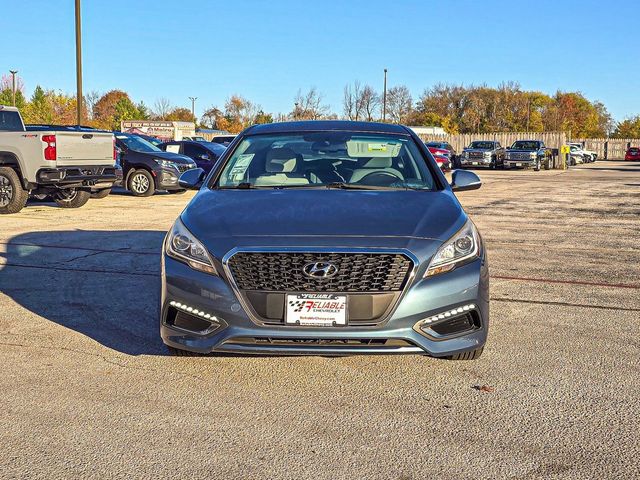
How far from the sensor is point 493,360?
14.9ft

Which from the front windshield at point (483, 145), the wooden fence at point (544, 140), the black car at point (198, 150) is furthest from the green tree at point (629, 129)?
the black car at point (198, 150)

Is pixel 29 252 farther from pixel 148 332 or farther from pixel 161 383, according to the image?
pixel 161 383

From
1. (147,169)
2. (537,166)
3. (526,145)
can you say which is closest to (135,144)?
(147,169)

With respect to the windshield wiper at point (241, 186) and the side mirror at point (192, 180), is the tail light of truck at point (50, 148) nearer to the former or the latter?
the side mirror at point (192, 180)

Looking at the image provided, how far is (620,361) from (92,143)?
11.2m

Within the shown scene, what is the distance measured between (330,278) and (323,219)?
501 millimetres

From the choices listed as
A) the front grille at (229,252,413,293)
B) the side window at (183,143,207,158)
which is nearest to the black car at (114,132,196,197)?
the side window at (183,143,207,158)

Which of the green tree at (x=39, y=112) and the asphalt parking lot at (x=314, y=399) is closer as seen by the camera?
the asphalt parking lot at (x=314, y=399)

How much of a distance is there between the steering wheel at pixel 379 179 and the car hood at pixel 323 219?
0.25m

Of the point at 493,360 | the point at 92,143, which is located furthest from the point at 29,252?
the point at 493,360

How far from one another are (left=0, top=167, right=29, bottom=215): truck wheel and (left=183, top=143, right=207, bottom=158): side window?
29.5 feet

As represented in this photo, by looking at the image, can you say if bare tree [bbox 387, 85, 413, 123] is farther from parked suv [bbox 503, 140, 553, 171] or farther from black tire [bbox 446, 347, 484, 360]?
black tire [bbox 446, 347, 484, 360]

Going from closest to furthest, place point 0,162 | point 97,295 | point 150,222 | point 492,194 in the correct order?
point 97,295
point 150,222
point 0,162
point 492,194

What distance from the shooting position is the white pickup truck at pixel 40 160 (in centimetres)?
1275
